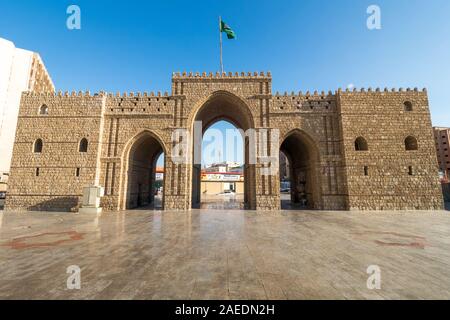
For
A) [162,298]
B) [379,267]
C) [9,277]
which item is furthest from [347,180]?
[9,277]

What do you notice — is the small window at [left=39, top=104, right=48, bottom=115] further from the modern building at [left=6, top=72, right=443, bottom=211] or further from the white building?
the white building

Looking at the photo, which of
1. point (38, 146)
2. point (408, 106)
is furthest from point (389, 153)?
point (38, 146)

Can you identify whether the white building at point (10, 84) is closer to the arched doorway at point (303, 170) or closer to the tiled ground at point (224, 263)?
the tiled ground at point (224, 263)

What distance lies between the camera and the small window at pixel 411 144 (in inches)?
653

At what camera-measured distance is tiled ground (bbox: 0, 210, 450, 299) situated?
11.6 ft

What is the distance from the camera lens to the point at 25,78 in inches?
1612

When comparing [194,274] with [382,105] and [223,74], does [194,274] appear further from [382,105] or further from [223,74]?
[382,105]

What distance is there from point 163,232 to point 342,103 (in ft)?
58.4

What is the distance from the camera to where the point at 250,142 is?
1748cm

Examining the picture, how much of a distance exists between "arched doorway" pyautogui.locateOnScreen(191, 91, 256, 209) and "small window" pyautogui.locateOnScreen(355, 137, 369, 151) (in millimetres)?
9643

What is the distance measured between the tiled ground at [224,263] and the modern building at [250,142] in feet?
27.6

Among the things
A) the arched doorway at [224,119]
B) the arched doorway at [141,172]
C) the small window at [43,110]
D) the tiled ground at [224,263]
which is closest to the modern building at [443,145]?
the arched doorway at [224,119]

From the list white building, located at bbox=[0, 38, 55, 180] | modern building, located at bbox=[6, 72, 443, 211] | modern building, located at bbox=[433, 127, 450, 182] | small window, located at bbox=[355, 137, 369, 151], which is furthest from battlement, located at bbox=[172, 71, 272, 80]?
modern building, located at bbox=[433, 127, 450, 182]

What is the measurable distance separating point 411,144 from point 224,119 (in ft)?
58.4
